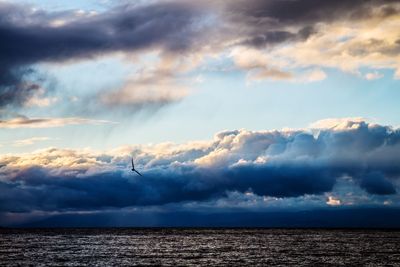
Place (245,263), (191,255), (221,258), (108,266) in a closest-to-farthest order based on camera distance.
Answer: (108,266), (245,263), (221,258), (191,255)

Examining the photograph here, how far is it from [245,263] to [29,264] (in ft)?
132

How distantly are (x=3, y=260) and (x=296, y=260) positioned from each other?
5893 cm

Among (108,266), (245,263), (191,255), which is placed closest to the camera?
(108,266)

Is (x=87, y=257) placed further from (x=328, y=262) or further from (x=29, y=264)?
(x=328, y=262)

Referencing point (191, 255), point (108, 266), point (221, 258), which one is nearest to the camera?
point (108, 266)

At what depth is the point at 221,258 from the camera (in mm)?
112188

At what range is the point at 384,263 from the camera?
343 ft

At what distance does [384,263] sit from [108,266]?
53312 millimetres

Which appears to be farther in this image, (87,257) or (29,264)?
(87,257)

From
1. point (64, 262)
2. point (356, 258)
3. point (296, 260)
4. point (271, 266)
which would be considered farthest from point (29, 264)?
point (356, 258)

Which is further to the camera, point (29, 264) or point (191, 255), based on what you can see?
point (191, 255)

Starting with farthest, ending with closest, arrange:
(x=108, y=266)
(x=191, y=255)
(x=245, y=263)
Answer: (x=191, y=255), (x=245, y=263), (x=108, y=266)

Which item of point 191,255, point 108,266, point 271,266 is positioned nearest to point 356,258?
point 271,266

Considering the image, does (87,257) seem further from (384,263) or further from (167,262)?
(384,263)
